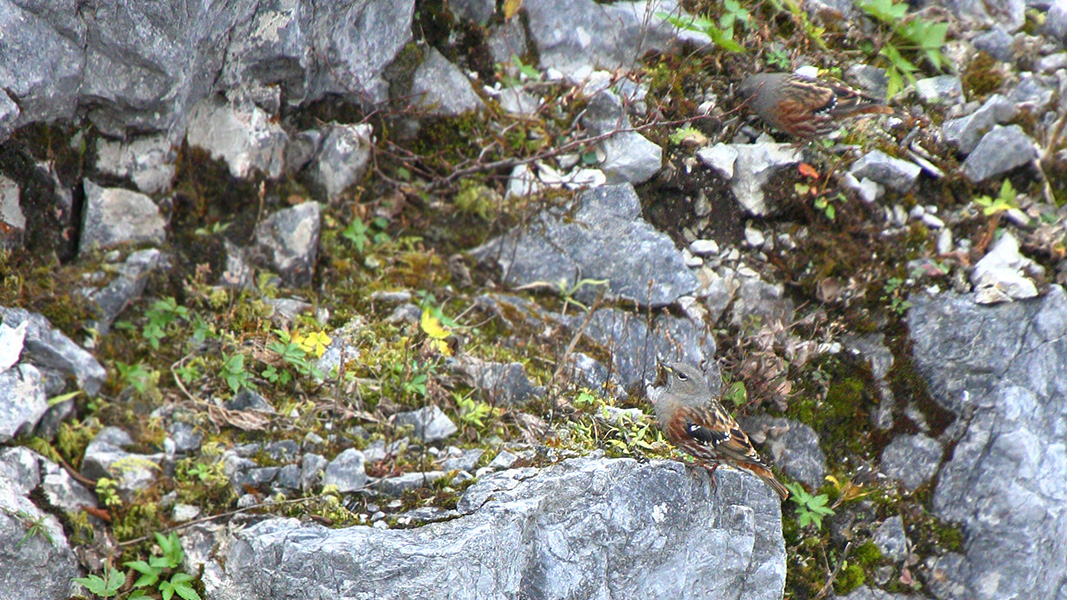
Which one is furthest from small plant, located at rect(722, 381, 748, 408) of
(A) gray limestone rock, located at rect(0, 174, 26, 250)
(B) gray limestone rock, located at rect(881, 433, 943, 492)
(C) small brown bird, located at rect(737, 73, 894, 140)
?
(A) gray limestone rock, located at rect(0, 174, 26, 250)

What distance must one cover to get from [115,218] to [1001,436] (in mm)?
7001

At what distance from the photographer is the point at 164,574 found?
493 centimetres

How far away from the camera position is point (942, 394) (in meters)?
5.99

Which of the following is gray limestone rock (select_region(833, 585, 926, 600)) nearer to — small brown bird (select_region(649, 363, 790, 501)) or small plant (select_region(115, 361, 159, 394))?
small brown bird (select_region(649, 363, 790, 501))

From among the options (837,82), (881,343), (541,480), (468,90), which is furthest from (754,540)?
(468,90)

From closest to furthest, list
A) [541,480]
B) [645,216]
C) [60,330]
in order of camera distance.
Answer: [541,480]
[60,330]
[645,216]

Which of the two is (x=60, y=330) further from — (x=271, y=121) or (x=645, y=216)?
(x=645, y=216)

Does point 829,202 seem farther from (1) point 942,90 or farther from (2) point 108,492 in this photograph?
(2) point 108,492

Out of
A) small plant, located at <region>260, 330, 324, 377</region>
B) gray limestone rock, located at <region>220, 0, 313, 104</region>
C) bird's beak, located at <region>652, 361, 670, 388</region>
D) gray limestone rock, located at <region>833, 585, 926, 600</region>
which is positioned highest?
gray limestone rock, located at <region>220, 0, 313, 104</region>

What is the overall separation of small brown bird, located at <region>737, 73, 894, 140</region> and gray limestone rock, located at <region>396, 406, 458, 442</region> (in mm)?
3714

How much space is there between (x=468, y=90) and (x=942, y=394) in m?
4.65

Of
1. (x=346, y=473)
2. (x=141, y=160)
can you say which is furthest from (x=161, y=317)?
(x=346, y=473)

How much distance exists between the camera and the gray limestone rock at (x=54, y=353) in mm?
5355

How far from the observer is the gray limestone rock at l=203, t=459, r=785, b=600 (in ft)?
15.0
